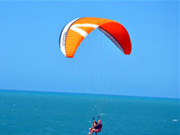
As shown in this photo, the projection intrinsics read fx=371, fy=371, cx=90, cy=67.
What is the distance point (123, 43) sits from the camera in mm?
23344

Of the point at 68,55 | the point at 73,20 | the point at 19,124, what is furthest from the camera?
the point at 19,124

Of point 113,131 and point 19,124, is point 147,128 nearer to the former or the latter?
point 113,131

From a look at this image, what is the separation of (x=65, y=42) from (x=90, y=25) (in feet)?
5.53

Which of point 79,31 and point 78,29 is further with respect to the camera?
point 78,29

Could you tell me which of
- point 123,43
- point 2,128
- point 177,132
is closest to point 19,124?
point 2,128

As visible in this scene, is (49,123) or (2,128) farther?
(49,123)

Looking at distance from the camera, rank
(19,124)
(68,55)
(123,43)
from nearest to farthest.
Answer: (68,55), (123,43), (19,124)

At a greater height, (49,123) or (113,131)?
(49,123)

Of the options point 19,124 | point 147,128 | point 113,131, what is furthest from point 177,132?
point 19,124

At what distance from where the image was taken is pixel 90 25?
20641 mm

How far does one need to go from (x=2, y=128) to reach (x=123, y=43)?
36529 mm

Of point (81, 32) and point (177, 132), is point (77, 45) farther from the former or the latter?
point (177, 132)

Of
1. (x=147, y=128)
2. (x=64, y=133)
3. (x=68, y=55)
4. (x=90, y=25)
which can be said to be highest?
(x=147, y=128)

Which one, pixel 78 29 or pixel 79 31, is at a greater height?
pixel 78 29
